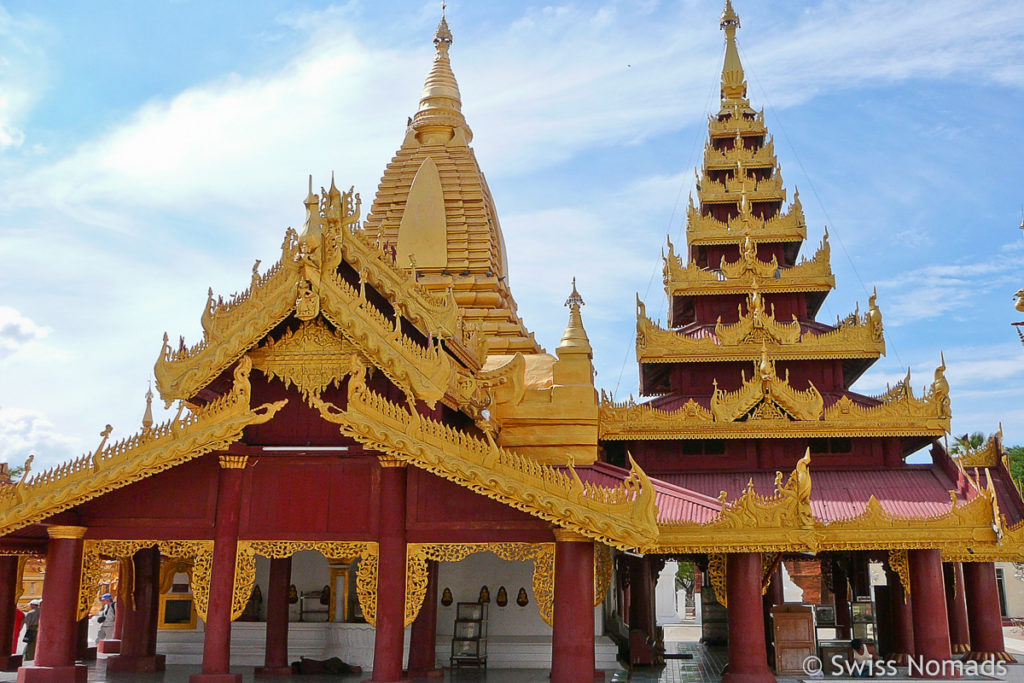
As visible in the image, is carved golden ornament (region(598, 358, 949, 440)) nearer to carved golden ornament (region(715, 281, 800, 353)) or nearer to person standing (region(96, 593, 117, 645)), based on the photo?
carved golden ornament (region(715, 281, 800, 353))

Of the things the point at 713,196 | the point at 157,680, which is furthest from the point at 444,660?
the point at 713,196

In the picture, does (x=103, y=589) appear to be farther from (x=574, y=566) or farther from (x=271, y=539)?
(x=574, y=566)

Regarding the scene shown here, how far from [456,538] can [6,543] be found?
6405 mm

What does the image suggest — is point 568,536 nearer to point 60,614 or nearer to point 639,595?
point 60,614

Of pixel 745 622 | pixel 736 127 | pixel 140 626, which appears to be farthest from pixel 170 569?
pixel 736 127

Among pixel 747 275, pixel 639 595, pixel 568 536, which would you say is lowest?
pixel 639 595

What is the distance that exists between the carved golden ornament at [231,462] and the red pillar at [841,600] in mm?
13896

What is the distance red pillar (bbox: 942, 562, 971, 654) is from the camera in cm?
1912

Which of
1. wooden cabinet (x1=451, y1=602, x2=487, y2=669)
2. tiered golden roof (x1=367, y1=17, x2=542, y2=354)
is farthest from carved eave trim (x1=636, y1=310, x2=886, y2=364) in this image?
wooden cabinet (x1=451, y1=602, x2=487, y2=669)

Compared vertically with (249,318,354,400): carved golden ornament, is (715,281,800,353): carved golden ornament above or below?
above

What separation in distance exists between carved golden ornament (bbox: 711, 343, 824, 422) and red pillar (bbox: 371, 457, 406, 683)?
835cm

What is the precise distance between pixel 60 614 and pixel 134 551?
1205 mm

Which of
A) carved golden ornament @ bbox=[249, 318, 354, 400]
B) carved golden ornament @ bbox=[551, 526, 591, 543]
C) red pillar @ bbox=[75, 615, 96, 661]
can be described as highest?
carved golden ornament @ bbox=[249, 318, 354, 400]

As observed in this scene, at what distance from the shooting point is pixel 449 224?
22.2m
